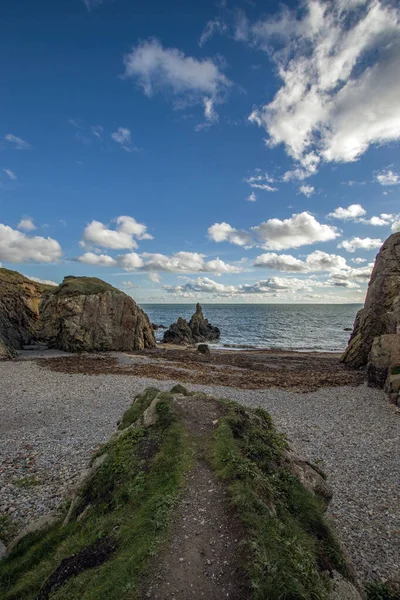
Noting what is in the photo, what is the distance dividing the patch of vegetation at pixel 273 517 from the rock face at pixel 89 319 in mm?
38899

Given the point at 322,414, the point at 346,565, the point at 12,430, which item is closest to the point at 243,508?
the point at 346,565

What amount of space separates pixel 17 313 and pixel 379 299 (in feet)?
161

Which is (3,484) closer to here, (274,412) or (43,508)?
(43,508)

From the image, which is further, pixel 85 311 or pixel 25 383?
pixel 85 311

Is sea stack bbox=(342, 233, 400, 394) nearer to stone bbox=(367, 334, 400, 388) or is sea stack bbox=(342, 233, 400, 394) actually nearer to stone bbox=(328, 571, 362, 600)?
stone bbox=(367, 334, 400, 388)

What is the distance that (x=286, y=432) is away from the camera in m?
15.8

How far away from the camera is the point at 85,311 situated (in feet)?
145

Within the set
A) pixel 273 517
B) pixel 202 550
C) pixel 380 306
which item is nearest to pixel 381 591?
pixel 273 517

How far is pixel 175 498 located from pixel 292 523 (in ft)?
6.64

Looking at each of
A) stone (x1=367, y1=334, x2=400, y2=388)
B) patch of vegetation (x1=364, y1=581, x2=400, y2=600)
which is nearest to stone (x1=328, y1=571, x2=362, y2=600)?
patch of vegetation (x1=364, y1=581, x2=400, y2=600)

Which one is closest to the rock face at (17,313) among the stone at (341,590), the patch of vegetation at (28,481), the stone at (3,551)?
the patch of vegetation at (28,481)

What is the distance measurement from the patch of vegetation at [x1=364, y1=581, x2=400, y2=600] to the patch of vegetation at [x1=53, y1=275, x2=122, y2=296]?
43858mm

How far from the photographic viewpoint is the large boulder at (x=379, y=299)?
33.4m

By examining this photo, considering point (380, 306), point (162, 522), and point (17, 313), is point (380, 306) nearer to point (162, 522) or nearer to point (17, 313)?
point (162, 522)
